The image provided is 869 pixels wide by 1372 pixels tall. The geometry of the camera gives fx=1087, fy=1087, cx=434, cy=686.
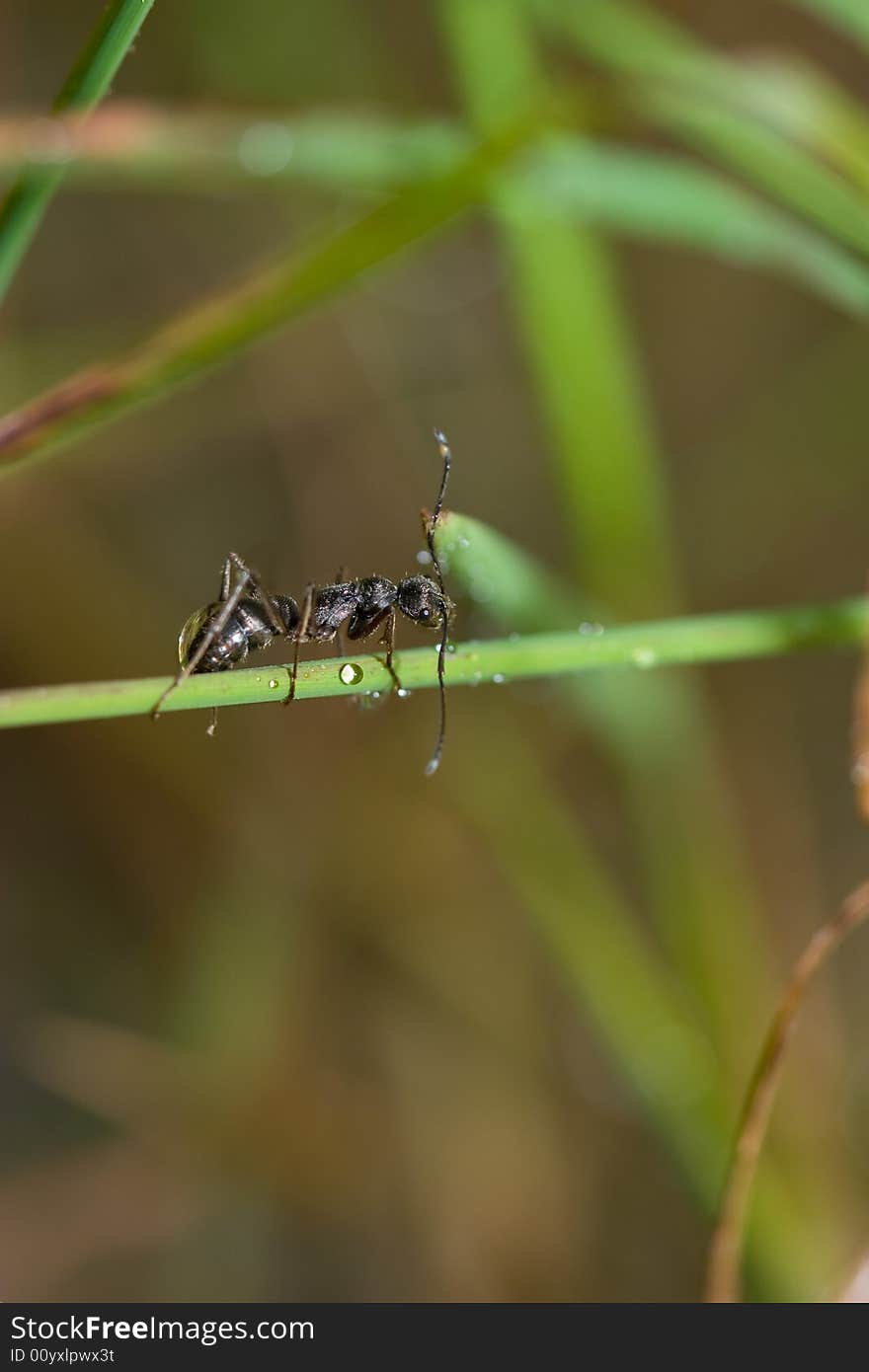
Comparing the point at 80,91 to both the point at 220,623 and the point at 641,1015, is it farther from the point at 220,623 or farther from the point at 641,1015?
the point at 641,1015

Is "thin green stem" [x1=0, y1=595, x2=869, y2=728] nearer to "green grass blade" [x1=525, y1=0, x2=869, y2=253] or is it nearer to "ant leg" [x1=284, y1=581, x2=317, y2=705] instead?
"ant leg" [x1=284, y1=581, x2=317, y2=705]

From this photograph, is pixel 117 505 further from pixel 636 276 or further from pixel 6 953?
pixel 636 276

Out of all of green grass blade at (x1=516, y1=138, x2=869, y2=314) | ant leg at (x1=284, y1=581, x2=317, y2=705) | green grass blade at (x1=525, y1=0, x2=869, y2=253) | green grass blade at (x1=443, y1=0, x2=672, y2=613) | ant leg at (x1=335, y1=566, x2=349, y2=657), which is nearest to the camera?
ant leg at (x1=284, y1=581, x2=317, y2=705)

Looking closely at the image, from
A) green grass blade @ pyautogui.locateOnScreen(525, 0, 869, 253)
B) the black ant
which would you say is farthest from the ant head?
green grass blade @ pyautogui.locateOnScreen(525, 0, 869, 253)

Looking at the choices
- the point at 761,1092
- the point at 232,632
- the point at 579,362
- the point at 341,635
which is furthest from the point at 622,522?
the point at 761,1092

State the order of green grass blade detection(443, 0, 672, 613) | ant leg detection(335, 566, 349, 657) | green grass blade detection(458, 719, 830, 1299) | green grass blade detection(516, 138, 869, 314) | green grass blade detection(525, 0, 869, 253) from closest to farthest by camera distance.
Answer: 1. green grass blade detection(525, 0, 869, 253)
2. green grass blade detection(516, 138, 869, 314)
3. ant leg detection(335, 566, 349, 657)
4. green grass blade detection(458, 719, 830, 1299)
5. green grass blade detection(443, 0, 672, 613)

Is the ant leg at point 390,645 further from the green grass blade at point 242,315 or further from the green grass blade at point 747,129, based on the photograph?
the green grass blade at point 747,129
